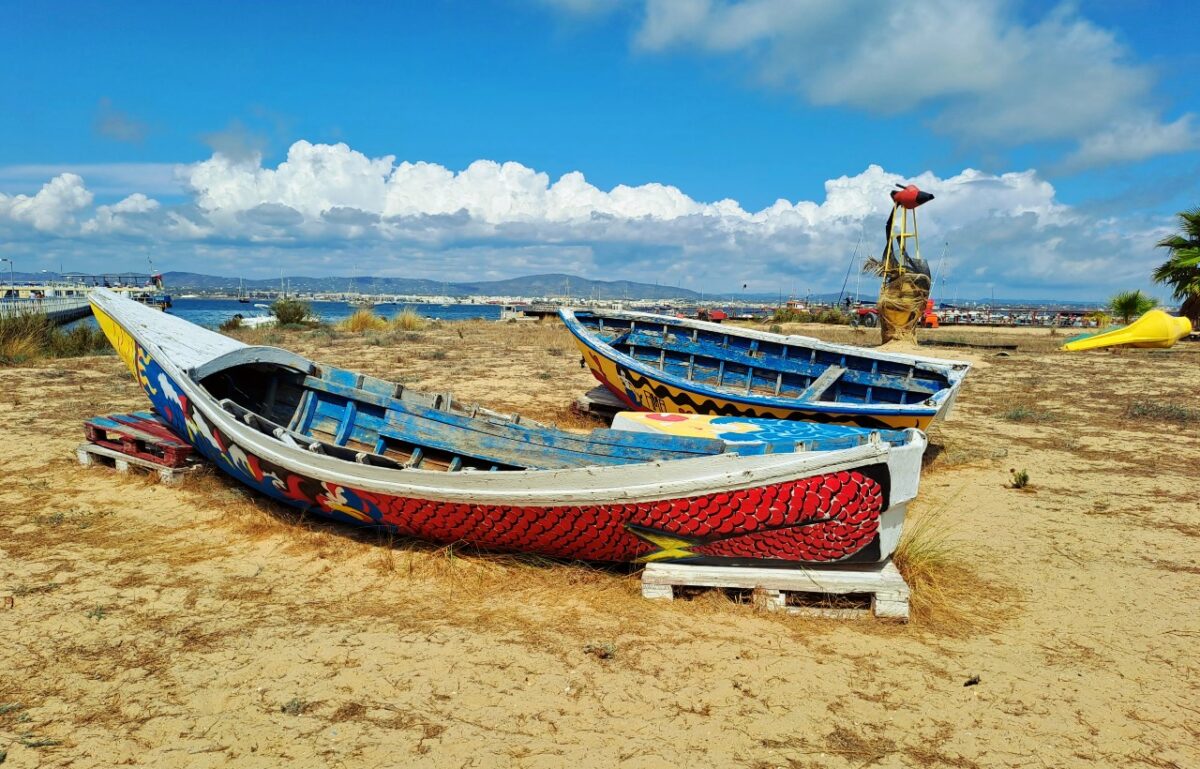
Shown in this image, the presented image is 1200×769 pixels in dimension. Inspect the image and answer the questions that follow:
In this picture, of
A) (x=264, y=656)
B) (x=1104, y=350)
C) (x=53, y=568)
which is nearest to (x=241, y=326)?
(x=53, y=568)

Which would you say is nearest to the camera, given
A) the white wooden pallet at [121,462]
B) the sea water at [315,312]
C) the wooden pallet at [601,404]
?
the white wooden pallet at [121,462]

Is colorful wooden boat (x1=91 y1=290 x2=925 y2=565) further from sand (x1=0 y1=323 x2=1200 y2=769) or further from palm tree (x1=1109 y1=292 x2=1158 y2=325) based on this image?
palm tree (x1=1109 y1=292 x2=1158 y2=325)

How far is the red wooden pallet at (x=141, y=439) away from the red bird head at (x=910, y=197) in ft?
53.9

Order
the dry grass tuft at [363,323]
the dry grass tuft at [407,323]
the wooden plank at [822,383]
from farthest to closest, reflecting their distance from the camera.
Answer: the dry grass tuft at [407,323]
the dry grass tuft at [363,323]
the wooden plank at [822,383]

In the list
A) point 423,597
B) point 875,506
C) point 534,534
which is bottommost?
point 423,597

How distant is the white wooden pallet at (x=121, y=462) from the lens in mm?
6543

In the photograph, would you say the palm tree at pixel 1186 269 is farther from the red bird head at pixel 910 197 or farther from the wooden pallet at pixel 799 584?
the wooden pallet at pixel 799 584

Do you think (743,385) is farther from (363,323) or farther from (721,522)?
(363,323)

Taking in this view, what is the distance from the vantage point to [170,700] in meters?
3.32

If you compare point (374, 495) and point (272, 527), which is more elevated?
point (374, 495)

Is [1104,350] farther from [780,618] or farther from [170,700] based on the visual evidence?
[170,700]

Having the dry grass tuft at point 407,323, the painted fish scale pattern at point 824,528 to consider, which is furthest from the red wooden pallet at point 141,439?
the dry grass tuft at point 407,323

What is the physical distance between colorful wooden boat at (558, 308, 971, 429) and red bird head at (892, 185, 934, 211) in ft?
30.6

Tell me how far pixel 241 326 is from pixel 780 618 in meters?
28.7
